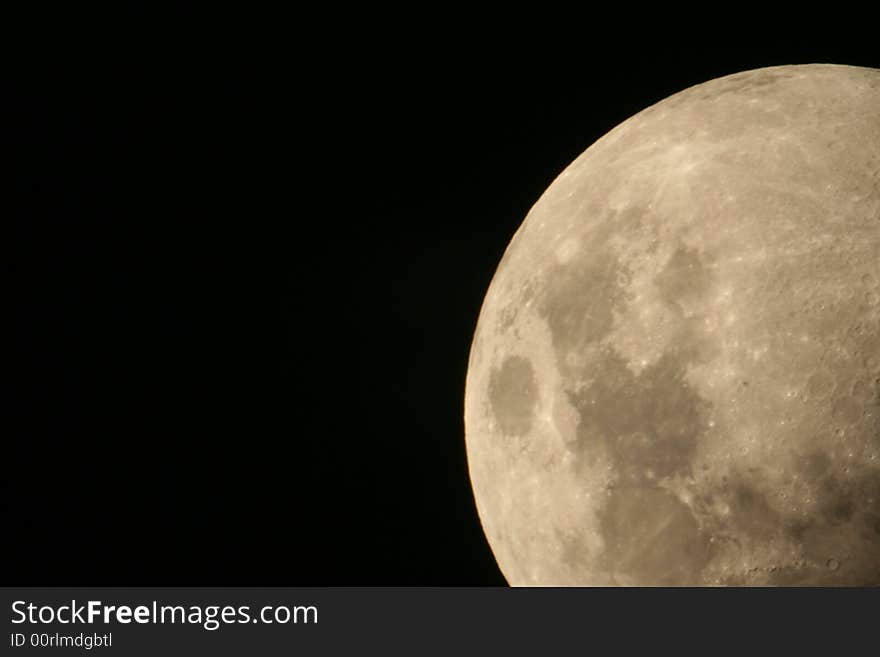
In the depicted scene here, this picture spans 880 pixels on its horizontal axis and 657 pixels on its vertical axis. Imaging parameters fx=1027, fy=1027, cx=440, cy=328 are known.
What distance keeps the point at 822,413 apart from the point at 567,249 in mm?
1269

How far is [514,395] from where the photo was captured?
14.4ft

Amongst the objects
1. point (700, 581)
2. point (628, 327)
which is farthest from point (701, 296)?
point (700, 581)

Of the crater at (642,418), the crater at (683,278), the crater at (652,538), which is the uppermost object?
the crater at (683,278)

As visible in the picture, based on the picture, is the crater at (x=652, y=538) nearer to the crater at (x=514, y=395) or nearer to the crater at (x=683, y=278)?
the crater at (x=514, y=395)

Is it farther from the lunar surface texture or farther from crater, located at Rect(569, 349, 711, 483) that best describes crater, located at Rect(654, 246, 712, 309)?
crater, located at Rect(569, 349, 711, 483)

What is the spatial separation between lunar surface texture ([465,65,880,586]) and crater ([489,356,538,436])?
0.01m

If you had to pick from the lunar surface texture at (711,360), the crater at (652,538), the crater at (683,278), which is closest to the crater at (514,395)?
the lunar surface texture at (711,360)

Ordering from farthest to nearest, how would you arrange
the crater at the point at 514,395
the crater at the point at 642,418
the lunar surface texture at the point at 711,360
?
the crater at the point at 514,395 → the crater at the point at 642,418 → the lunar surface texture at the point at 711,360

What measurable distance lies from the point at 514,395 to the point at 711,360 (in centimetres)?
95

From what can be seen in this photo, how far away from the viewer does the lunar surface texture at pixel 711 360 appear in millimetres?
3621

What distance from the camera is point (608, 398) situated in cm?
393

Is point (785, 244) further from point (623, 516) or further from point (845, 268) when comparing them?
point (623, 516)

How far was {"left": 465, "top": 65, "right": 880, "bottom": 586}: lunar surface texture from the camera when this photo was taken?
3.62 meters

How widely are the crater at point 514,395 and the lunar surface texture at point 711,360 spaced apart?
0.03ft
